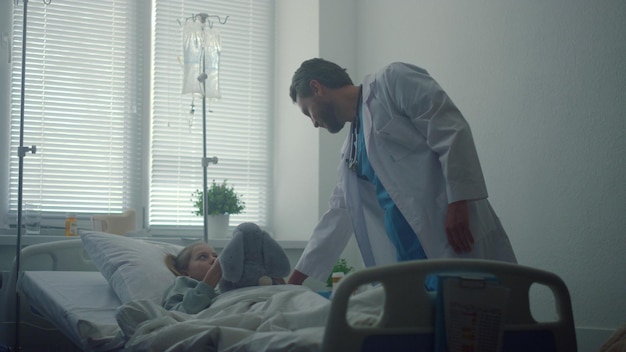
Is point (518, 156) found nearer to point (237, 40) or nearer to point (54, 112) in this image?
point (237, 40)

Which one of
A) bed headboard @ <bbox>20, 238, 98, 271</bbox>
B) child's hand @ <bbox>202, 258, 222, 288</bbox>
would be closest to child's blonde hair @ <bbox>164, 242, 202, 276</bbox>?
child's hand @ <bbox>202, 258, 222, 288</bbox>

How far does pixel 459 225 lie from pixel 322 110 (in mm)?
720

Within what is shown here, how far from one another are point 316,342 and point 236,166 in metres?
3.20

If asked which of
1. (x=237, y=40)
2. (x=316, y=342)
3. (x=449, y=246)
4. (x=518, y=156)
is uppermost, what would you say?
(x=237, y=40)

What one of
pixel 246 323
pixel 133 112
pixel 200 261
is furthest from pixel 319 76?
pixel 133 112

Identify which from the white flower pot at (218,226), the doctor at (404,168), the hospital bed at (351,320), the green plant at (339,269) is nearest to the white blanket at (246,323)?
the hospital bed at (351,320)

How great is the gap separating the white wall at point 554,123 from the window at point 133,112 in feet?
4.49

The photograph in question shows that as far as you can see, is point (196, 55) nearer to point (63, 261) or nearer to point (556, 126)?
point (63, 261)

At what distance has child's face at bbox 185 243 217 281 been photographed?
278cm

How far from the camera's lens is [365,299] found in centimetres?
156

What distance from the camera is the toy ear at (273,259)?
235 centimetres

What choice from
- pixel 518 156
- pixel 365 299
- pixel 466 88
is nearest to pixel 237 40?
pixel 466 88

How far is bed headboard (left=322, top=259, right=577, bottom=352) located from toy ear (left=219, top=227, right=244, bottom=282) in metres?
0.90

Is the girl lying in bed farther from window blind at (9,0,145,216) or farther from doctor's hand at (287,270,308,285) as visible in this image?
window blind at (9,0,145,216)
